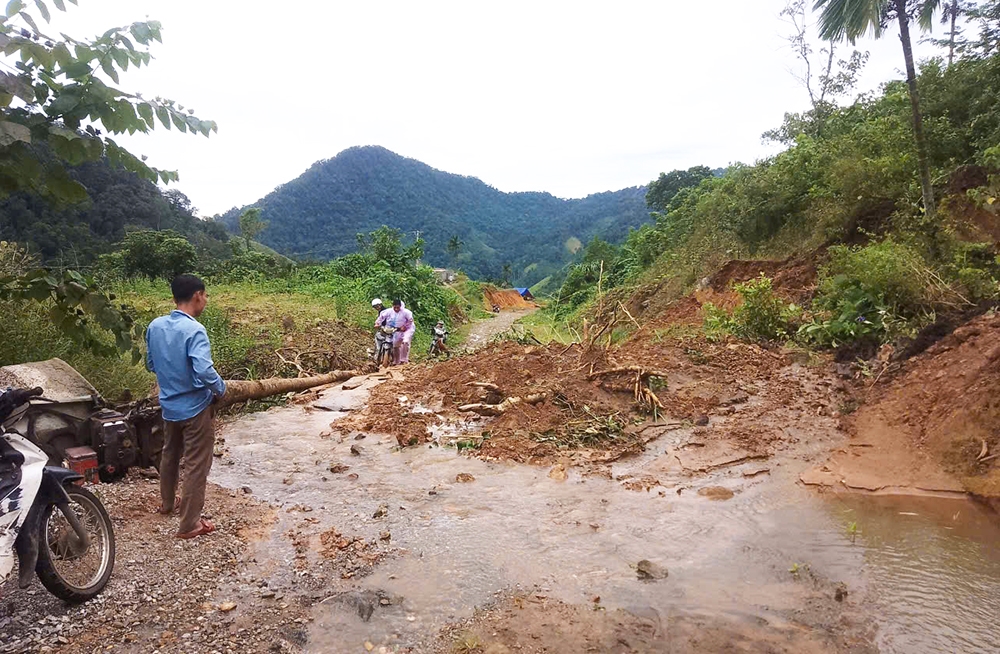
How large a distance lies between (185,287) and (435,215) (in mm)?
93434

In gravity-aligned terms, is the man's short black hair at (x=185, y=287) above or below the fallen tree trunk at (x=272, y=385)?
above

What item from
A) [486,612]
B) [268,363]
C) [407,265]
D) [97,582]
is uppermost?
[407,265]

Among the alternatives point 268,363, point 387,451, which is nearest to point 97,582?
point 387,451

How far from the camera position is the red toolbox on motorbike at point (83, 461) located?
3.92 metres

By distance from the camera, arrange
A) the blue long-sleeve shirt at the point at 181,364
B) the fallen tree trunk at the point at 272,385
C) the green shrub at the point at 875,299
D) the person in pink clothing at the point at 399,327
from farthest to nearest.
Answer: the person in pink clothing at the point at 399,327, the fallen tree trunk at the point at 272,385, the green shrub at the point at 875,299, the blue long-sleeve shirt at the point at 181,364

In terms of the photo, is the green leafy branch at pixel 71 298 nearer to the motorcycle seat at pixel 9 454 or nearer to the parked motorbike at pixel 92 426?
the motorcycle seat at pixel 9 454

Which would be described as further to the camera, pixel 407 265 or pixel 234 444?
pixel 407 265

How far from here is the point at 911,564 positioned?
378cm

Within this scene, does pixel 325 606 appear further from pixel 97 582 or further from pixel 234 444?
pixel 234 444

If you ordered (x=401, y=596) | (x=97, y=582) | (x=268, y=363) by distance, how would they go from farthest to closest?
(x=268, y=363) → (x=401, y=596) → (x=97, y=582)

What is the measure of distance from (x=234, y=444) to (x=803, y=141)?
14973 mm

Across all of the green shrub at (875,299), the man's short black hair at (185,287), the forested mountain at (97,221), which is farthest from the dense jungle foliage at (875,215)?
the forested mountain at (97,221)

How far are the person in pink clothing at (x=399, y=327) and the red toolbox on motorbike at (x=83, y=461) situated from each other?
27.0 ft

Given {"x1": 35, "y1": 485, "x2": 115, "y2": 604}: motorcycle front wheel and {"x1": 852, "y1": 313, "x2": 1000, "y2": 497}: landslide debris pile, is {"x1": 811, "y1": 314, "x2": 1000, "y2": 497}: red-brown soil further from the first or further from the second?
{"x1": 35, "y1": 485, "x2": 115, "y2": 604}: motorcycle front wheel
